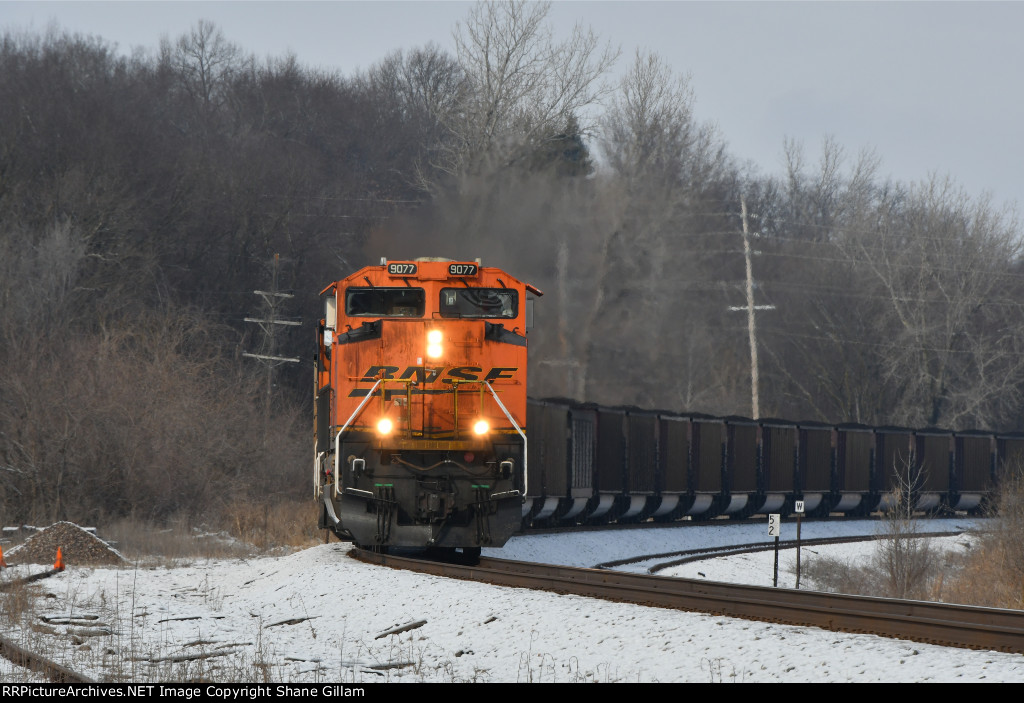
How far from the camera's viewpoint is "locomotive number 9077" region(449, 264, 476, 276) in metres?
15.2

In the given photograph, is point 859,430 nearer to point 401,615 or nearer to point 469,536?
point 469,536

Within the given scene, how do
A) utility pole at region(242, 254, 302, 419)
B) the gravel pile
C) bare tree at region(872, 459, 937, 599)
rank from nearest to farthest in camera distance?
1. the gravel pile
2. bare tree at region(872, 459, 937, 599)
3. utility pole at region(242, 254, 302, 419)

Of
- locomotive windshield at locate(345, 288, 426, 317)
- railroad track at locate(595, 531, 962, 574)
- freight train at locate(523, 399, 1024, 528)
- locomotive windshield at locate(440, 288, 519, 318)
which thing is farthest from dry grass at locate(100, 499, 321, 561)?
locomotive windshield at locate(440, 288, 519, 318)

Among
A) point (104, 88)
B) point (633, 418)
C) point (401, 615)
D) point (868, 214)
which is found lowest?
point (401, 615)

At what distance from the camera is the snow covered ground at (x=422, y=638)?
8.64 metres

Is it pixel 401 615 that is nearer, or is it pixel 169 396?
pixel 401 615

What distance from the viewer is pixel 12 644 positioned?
396 inches

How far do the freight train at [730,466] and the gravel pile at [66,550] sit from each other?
7.32 metres

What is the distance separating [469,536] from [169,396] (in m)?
17.0

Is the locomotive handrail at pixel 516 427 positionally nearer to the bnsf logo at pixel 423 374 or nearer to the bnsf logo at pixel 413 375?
the bnsf logo at pixel 423 374

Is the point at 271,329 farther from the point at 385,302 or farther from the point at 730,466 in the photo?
the point at 385,302

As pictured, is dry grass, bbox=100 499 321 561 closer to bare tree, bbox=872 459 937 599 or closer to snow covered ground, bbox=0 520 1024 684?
snow covered ground, bbox=0 520 1024 684

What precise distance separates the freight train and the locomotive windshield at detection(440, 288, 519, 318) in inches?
195

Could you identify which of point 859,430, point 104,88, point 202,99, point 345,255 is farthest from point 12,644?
point 202,99
